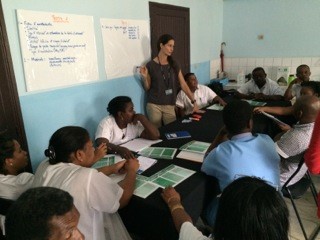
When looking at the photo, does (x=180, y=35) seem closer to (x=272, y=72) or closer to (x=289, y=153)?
(x=272, y=72)

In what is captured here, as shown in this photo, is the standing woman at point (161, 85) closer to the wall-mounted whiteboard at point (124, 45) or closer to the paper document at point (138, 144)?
the wall-mounted whiteboard at point (124, 45)

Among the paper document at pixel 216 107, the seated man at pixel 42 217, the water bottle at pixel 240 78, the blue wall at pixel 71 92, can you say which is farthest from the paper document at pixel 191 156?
the water bottle at pixel 240 78

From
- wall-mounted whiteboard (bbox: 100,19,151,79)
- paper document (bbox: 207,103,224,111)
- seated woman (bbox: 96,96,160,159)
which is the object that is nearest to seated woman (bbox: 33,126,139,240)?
seated woman (bbox: 96,96,160,159)

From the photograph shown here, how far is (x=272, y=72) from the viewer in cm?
466

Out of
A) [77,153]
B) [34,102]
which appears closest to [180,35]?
[34,102]

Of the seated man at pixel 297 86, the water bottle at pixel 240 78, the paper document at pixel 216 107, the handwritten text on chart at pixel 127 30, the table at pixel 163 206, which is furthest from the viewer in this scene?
the water bottle at pixel 240 78

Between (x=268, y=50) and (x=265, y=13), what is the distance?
2.16 feet

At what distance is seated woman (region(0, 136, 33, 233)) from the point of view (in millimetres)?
1275

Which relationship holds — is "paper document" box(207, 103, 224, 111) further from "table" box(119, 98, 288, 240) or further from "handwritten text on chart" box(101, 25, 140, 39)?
"table" box(119, 98, 288, 240)

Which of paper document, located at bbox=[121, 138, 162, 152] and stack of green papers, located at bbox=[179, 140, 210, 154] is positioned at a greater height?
stack of green papers, located at bbox=[179, 140, 210, 154]

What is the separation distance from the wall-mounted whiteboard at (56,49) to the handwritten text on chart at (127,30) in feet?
0.84

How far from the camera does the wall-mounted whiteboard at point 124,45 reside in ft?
9.15

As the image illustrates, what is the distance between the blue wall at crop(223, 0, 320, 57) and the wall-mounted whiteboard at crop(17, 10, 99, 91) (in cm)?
340

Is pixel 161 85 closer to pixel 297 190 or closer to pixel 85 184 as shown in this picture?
pixel 297 190
